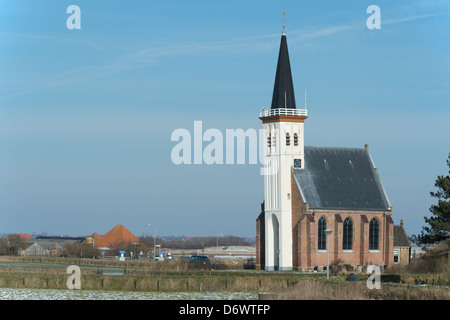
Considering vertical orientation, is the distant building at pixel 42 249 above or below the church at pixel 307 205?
below

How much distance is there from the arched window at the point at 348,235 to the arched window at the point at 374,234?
2307mm

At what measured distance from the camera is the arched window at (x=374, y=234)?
77.2 m

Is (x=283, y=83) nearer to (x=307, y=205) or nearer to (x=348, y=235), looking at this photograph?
(x=307, y=205)

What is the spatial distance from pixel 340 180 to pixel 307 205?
5.33 meters

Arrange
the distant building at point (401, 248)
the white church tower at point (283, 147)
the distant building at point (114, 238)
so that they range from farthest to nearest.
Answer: the distant building at point (114, 238) → the distant building at point (401, 248) → the white church tower at point (283, 147)

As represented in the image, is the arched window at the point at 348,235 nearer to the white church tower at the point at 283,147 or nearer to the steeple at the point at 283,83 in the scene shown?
the white church tower at the point at 283,147

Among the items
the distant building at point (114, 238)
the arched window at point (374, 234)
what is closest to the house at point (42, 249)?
the distant building at point (114, 238)

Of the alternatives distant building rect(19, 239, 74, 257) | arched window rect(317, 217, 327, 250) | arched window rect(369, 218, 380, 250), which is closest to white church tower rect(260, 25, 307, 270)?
arched window rect(317, 217, 327, 250)

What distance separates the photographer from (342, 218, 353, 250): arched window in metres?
75.6

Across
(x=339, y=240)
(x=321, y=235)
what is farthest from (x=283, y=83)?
(x=339, y=240)

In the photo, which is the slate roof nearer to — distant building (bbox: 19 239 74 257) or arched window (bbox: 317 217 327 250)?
arched window (bbox: 317 217 327 250)

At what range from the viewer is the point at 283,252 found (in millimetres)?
74375
